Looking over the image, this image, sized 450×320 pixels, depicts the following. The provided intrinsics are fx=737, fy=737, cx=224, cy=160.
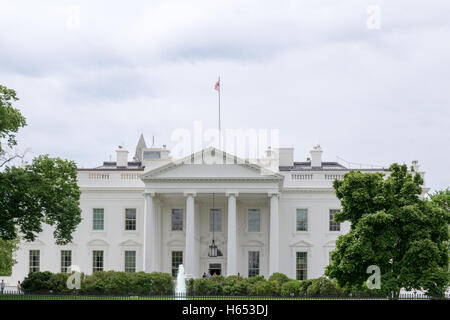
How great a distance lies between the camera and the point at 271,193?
5581 cm

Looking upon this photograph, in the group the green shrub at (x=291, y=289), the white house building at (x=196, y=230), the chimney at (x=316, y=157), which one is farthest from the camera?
the chimney at (x=316, y=157)

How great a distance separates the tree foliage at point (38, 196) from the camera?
1426 inches

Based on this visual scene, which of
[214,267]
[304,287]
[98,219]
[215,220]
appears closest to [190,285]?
[304,287]

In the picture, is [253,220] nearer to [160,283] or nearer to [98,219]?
[98,219]

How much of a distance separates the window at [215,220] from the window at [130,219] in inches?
248

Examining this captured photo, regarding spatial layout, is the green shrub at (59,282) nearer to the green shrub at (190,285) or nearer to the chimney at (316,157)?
the green shrub at (190,285)

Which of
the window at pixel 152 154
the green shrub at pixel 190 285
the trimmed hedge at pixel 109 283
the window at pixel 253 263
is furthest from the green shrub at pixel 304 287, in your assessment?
the window at pixel 152 154

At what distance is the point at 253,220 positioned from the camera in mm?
60625

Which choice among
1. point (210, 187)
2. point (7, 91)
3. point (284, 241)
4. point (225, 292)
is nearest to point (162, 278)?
point (225, 292)

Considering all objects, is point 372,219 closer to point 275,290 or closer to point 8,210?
point 275,290

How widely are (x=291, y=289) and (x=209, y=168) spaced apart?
13.8 metres

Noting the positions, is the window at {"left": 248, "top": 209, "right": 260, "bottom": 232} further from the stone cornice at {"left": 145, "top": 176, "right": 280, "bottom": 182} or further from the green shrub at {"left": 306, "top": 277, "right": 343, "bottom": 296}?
the green shrub at {"left": 306, "top": 277, "right": 343, "bottom": 296}

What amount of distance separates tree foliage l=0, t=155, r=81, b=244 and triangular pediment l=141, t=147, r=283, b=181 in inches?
669

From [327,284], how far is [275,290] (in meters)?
4.45
